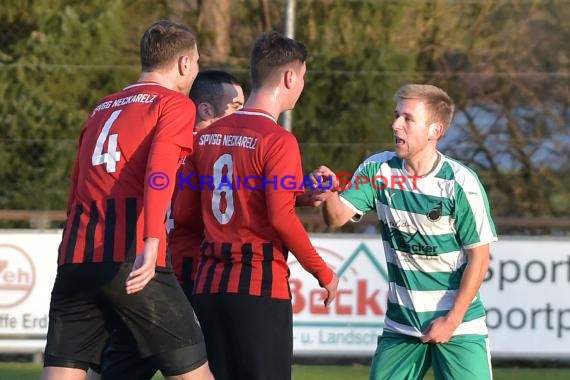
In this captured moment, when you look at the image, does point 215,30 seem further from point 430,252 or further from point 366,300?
point 430,252

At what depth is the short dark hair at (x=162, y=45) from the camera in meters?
4.70

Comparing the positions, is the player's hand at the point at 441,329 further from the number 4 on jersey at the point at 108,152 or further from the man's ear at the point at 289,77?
the number 4 on jersey at the point at 108,152

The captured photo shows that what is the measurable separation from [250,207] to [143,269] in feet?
1.91

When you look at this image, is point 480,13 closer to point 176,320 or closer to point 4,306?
point 4,306

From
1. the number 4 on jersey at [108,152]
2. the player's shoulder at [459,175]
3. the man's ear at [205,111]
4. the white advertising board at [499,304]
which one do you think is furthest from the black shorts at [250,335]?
the white advertising board at [499,304]

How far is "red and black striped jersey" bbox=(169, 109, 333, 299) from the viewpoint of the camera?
4539mm

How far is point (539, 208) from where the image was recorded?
1080 cm

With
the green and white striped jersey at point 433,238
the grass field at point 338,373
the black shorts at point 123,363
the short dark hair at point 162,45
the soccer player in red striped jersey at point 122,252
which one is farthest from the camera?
the grass field at point 338,373

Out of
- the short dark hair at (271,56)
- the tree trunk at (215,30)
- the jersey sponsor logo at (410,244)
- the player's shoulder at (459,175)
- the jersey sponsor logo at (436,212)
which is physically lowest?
the jersey sponsor logo at (410,244)

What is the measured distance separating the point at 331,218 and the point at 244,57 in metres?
5.95

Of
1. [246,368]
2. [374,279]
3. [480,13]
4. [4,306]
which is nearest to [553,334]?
[374,279]

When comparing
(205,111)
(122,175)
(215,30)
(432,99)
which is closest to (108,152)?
(122,175)

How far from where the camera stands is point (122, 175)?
4496 mm

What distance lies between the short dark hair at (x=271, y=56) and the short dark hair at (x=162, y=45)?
30 centimetres
